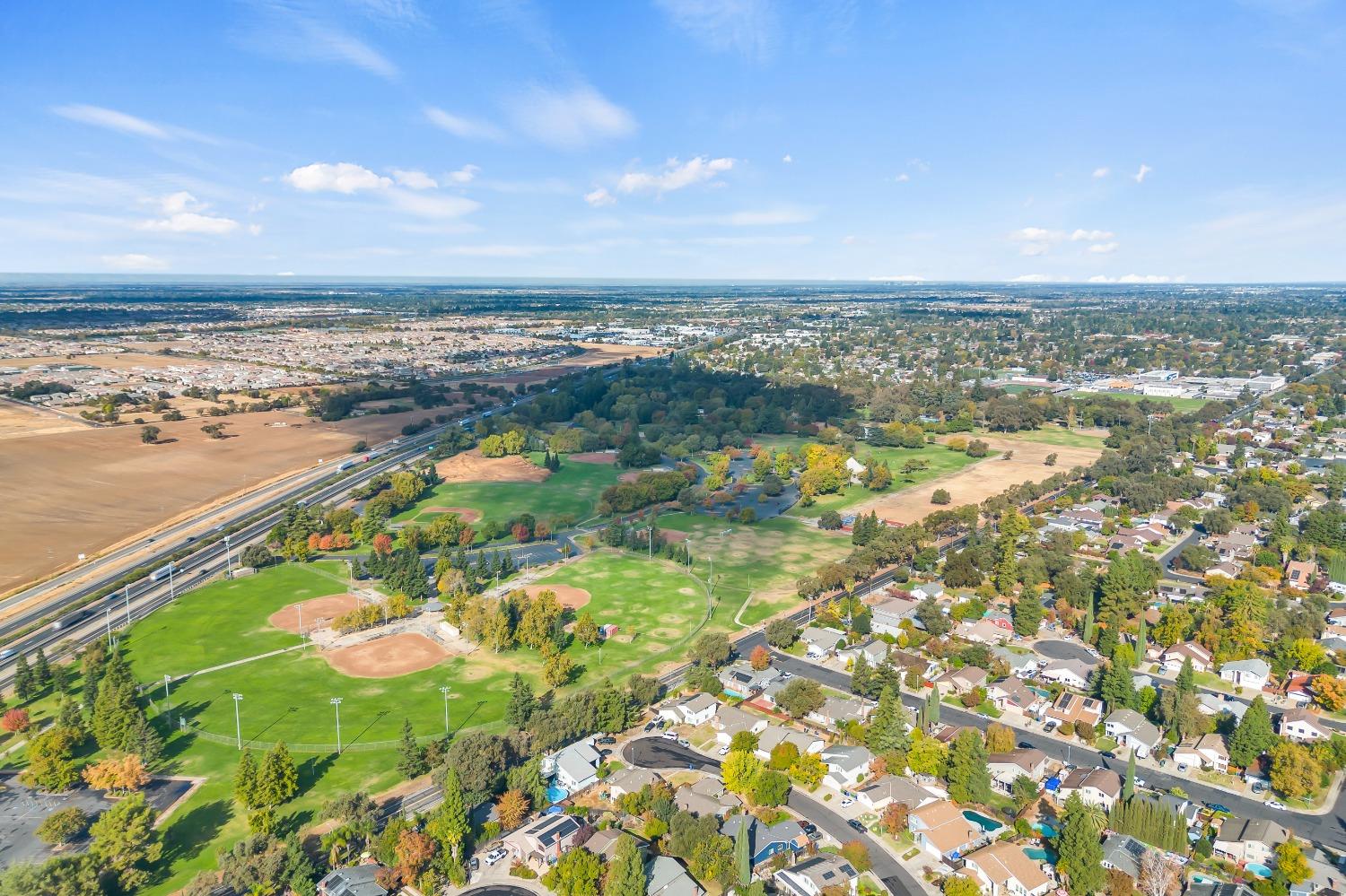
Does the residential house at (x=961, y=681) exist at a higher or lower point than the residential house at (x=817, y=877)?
lower

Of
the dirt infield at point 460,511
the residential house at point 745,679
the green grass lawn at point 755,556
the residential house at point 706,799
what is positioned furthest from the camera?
the dirt infield at point 460,511

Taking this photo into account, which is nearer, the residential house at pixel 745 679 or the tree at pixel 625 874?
the tree at pixel 625 874

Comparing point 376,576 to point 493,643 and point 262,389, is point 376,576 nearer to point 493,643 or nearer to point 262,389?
point 493,643

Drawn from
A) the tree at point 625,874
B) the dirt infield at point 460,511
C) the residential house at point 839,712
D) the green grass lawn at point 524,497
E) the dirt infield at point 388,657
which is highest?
the tree at point 625,874

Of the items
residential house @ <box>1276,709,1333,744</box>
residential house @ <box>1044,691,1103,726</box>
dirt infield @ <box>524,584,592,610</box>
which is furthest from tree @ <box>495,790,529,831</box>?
residential house @ <box>1276,709,1333,744</box>

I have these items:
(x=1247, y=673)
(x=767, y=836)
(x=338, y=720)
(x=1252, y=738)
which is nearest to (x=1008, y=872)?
(x=767, y=836)

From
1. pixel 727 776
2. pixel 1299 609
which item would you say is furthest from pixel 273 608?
pixel 1299 609

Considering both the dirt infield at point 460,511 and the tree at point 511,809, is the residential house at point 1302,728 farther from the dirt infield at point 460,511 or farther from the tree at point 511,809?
the dirt infield at point 460,511

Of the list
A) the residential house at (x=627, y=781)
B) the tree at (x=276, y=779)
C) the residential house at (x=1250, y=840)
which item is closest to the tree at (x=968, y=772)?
the residential house at (x=1250, y=840)

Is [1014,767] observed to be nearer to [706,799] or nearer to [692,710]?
[706,799]

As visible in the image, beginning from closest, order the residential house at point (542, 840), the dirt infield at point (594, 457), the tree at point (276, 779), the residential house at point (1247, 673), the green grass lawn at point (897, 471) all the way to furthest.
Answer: the residential house at point (542, 840) < the tree at point (276, 779) < the residential house at point (1247, 673) < the green grass lawn at point (897, 471) < the dirt infield at point (594, 457)
